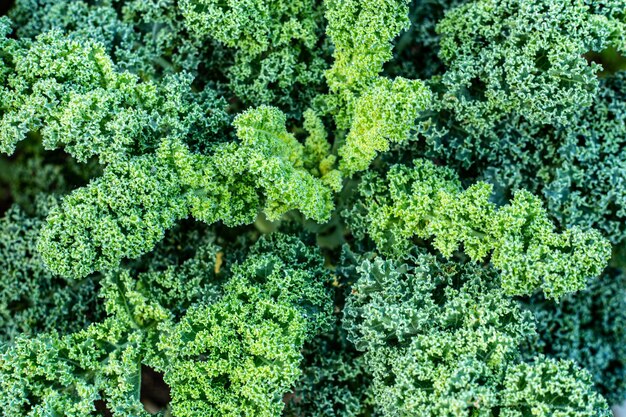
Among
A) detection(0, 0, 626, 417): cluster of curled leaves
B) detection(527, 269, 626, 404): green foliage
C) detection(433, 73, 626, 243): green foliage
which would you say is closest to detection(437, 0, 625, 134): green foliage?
detection(0, 0, 626, 417): cluster of curled leaves

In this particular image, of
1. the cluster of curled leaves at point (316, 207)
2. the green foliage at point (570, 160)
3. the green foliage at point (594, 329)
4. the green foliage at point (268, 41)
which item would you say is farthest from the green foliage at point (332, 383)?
the green foliage at point (268, 41)

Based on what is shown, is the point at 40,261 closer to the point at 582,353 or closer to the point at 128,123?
the point at 128,123

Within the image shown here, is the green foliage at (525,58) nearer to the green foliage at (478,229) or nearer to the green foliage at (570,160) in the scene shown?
the green foliage at (570,160)

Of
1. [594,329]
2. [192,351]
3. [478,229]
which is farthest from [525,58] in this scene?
[192,351]

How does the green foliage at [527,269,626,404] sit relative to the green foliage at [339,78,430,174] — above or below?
below

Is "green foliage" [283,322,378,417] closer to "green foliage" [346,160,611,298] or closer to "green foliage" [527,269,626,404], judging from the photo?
"green foliage" [346,160,611,298]

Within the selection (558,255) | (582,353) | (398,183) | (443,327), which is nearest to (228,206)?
(398,183)
